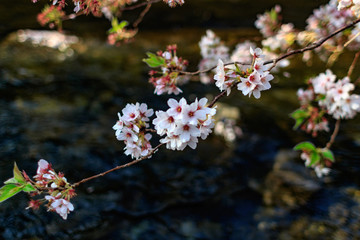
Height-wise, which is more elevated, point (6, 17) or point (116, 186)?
point (6, 17)

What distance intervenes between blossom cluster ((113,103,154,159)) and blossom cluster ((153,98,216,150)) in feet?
0.61

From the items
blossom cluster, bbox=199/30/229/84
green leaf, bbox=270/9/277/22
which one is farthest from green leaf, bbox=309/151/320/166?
green leaf, bbox=270/9/277/22

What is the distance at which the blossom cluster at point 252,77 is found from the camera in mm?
1359

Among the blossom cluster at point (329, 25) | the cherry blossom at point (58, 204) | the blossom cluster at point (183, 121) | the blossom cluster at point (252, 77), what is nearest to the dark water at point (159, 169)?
the blossom cluster at point (329, 25)

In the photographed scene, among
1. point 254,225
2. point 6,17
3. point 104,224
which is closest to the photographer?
point 104,224

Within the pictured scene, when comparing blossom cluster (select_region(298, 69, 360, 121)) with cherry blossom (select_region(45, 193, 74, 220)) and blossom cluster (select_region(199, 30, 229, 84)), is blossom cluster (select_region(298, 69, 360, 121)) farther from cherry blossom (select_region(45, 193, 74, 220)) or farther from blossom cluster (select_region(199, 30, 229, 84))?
cherry blossom (select_region(45, 193, 74, 220))

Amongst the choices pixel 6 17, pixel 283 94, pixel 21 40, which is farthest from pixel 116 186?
pixel 6 17

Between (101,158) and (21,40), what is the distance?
143 inches

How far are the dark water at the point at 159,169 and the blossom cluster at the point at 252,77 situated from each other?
2095mm

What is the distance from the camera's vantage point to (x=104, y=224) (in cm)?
303

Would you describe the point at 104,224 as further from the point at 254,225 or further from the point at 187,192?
the point at 254,225

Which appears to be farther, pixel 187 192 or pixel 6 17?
pixel 6 17

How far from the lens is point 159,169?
12.1 ft

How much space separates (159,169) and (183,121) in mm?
2507
